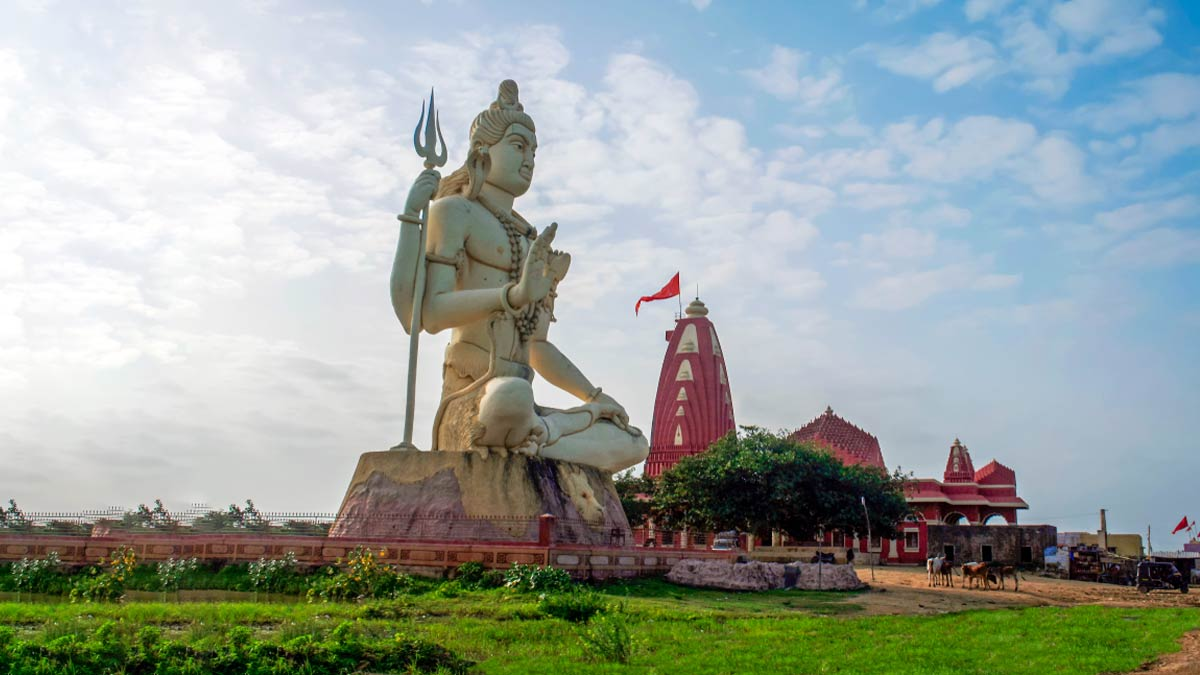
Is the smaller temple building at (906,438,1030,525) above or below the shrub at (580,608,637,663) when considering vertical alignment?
above

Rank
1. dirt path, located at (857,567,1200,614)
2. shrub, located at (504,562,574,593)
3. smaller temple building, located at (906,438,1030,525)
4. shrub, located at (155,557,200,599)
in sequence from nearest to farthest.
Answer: shrub, located at (504,562,574,593)
shrub, located at (155,557,200,599)
dirt path, located at (857,567,1200,614)
smaller temple building, located at (906,438,1030,525)

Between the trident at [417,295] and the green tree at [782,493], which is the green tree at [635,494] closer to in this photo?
the green tree at [782,493]

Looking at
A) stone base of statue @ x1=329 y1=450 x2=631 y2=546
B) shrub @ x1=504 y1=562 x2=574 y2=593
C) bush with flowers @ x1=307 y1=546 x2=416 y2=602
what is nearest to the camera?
shrub @ x1=504 y1=562 x2=574 y2=593

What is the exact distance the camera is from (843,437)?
4094 cm

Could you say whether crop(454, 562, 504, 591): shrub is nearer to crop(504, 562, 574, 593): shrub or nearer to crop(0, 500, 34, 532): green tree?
crop(504, 562, 574, 593): shrub

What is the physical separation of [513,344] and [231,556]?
16.1ft

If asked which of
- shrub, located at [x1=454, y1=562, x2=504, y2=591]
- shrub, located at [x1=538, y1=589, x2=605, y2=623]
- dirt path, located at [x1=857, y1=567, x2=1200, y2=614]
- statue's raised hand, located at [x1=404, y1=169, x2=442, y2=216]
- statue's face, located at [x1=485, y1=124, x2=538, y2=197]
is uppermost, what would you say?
statue's face, located at [x1=485, y1=124, x2=538, y2=197]

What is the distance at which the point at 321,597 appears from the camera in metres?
10.9

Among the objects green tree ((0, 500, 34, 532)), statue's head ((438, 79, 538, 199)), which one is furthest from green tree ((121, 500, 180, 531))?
statue's head ((438, 79, 538, 199))

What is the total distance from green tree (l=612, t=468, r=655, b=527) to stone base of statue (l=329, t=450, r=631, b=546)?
1569cm

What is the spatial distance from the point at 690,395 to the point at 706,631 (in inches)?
1266

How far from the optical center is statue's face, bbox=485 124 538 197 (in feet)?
50.3

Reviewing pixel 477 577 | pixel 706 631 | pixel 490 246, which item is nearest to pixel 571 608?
pixel 706 631

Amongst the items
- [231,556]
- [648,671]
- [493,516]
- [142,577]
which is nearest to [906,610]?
[493,516]
